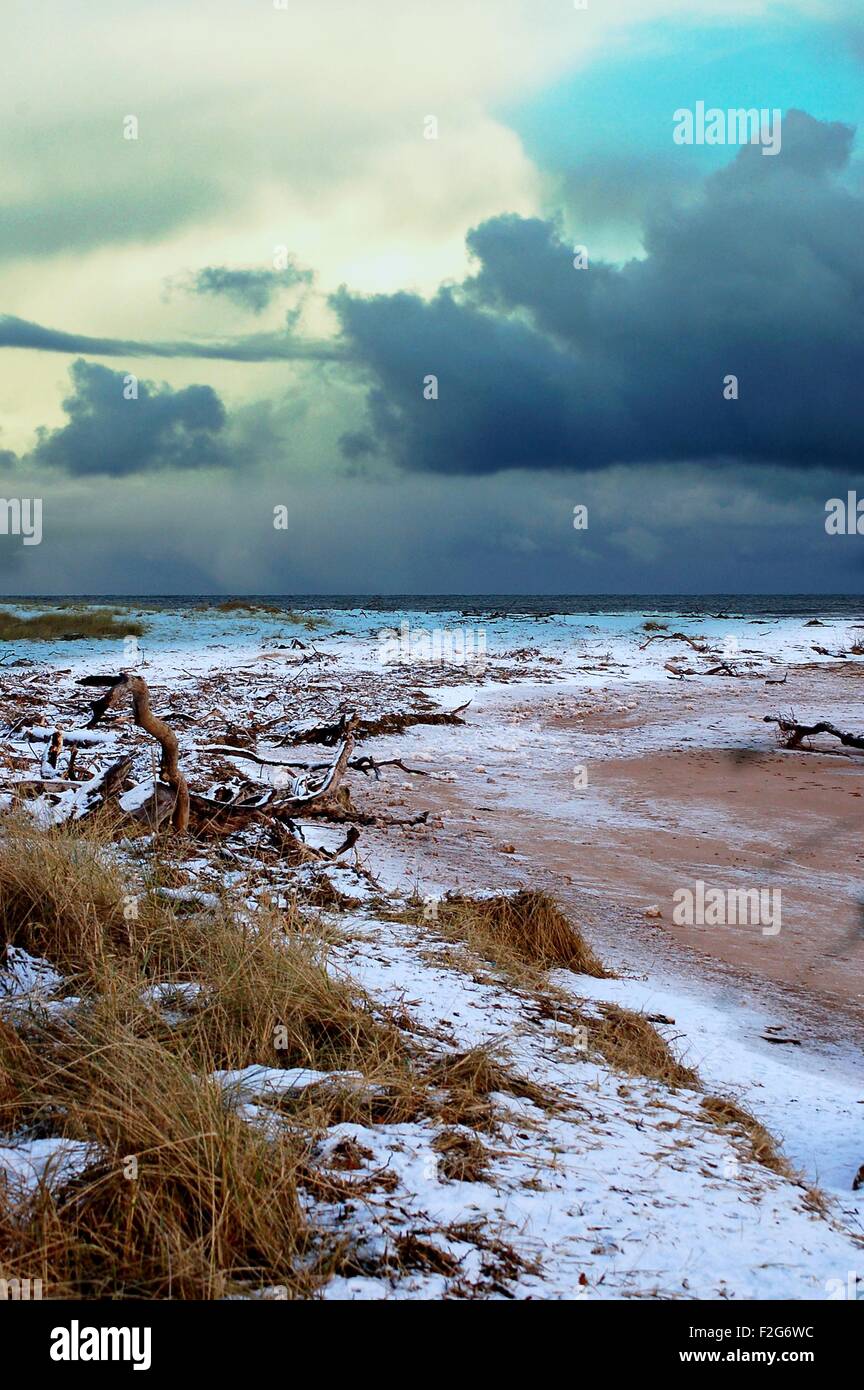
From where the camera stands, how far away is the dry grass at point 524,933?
4812 millimetres

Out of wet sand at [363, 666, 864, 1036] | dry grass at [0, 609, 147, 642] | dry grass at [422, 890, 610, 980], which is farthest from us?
dry grass at [0, 609, 147, 642]

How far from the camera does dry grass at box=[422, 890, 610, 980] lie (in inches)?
189

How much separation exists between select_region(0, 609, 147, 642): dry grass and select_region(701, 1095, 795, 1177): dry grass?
22.4 meters

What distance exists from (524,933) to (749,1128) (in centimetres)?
194

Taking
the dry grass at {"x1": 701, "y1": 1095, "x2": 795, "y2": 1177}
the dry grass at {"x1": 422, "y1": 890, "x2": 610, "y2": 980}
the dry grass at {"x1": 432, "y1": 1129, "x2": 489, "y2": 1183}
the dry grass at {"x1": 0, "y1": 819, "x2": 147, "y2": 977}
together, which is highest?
the dry grass at {"x1": 0, "y1": 819, "x2": 147, "y2": 977}

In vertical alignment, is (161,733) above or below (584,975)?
above

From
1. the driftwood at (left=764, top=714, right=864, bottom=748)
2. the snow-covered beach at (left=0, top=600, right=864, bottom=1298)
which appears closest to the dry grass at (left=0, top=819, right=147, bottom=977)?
the snow-covered beach at (left=0, top=600, right=864, bottom=1298)

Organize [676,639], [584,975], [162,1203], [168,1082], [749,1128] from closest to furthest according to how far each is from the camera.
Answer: [162,1203]
[168,1082]
[749,1128]
[584,975]
[676,639]

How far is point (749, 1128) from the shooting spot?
3.25m

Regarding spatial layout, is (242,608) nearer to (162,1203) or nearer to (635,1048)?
(635,1048)

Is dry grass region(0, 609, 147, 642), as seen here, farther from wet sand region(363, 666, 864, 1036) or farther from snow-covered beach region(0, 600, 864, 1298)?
wet sand region(363, 666, 864, 1036)

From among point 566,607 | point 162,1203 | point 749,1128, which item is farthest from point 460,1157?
point 566,607

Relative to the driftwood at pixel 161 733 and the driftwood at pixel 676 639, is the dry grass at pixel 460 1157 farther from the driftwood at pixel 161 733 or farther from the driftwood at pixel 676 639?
the driftwood at pixel 676 639

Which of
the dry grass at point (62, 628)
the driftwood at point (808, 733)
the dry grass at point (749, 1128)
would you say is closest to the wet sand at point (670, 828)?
the driftwood at point (808, 733)
